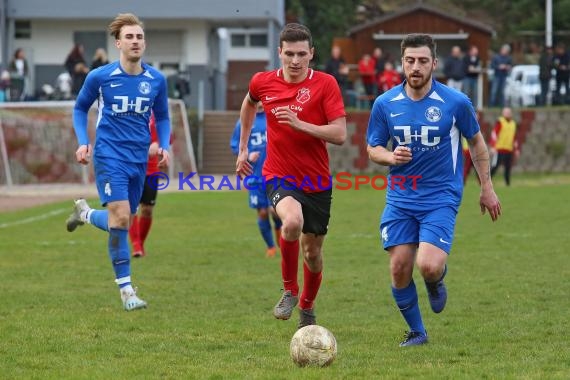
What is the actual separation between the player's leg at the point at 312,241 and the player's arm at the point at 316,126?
48cm

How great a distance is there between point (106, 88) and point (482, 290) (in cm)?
393

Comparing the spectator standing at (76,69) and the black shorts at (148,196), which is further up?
the spectator standing at (76,69)

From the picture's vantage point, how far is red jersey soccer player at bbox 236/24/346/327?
26.9 feet

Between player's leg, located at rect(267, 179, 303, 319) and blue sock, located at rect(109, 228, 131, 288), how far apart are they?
5.53 ft

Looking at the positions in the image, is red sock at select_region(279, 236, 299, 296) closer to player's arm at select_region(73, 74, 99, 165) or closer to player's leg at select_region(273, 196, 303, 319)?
player's leg at select_region(273, 196, 303, 319)

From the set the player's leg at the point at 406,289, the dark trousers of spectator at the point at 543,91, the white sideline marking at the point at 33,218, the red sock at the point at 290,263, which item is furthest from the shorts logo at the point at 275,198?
the dark trousers of spectator at the point at 543,91

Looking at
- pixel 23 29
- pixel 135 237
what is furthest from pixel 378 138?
pixel 23 29

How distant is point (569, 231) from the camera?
16.8 meters

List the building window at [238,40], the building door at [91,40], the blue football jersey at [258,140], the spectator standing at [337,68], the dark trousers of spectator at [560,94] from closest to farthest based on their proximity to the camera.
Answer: the blue football jersey at [258,140], the spectator standing at [337,68], the dark trousers of spectator at [560,94], the building door at [91,40], the building window at [238,40]

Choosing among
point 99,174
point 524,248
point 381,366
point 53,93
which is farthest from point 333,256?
point 53,93

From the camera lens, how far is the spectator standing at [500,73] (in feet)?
105

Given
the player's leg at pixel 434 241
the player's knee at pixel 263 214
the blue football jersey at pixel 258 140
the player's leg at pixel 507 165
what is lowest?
the player's leg at pixel 507 165

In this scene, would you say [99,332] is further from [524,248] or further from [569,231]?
[569,231]

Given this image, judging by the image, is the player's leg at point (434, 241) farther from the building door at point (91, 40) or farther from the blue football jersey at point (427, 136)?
the building door at point (91, 40)
